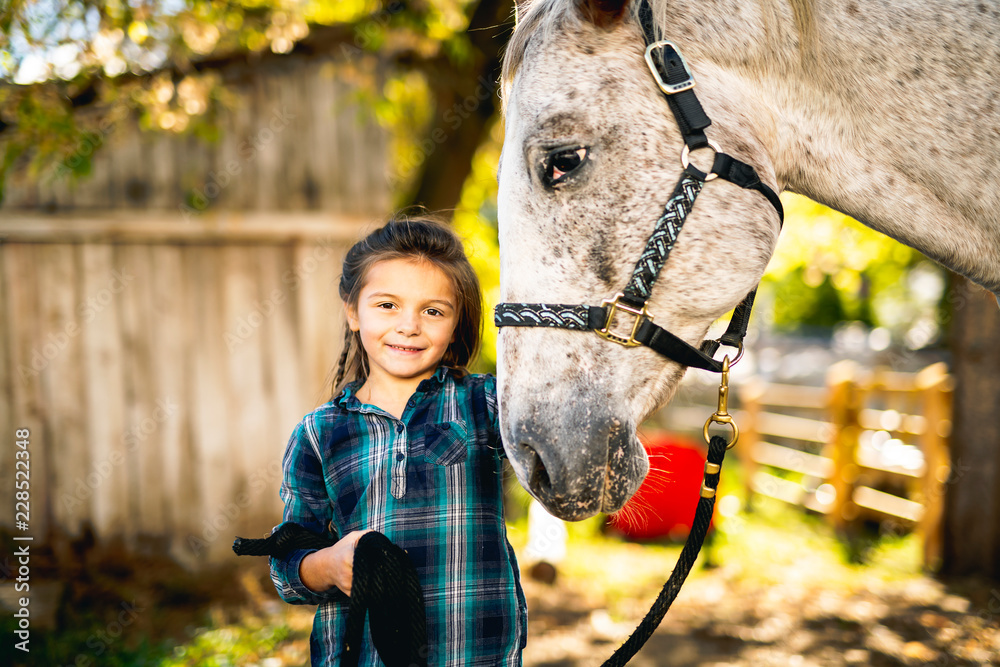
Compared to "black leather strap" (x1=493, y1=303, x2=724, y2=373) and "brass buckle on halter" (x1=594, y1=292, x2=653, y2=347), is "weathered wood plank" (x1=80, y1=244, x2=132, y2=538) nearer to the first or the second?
"black leather strap" (x1=493, y1=303, x2=724, y2=373)

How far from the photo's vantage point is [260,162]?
475 centimetres

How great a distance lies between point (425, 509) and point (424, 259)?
65 cm

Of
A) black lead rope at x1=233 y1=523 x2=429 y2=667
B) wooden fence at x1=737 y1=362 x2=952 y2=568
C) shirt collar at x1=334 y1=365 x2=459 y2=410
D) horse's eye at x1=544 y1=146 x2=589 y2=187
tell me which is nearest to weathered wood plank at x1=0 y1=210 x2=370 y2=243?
shirt collar at x1=334 y1=365 x2=459 y2=410

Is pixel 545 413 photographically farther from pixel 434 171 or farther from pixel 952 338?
pixel 952 338

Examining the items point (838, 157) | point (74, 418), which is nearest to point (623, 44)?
point (838, 157)

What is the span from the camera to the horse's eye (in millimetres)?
1384

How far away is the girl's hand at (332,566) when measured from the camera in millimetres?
1295

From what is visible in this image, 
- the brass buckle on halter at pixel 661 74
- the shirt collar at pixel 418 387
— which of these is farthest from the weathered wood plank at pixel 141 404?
Result: the brass buckle on halter at pixel 661 74

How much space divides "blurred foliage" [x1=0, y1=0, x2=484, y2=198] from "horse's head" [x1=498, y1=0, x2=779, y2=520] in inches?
97.4

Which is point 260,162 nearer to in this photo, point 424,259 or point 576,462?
point 424,259

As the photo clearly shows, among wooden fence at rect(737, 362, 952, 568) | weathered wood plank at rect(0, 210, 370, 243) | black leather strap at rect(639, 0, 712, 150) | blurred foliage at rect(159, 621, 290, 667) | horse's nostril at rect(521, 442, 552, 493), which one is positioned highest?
weathered wood plank at rect(0, 210, 370, 243)

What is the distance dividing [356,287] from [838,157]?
1294 mm

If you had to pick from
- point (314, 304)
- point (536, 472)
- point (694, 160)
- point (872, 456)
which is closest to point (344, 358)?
point (536, 472)

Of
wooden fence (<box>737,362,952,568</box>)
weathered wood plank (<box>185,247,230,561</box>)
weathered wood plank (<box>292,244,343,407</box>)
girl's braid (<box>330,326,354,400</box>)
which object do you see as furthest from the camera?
wooden fence (<box>737,362,952,568</box>)
